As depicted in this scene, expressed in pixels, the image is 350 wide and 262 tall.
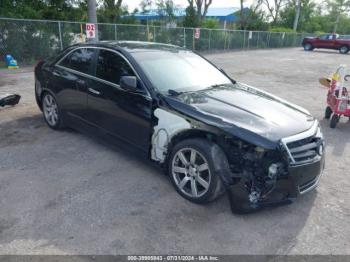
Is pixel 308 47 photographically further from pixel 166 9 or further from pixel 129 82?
pixel 129 82

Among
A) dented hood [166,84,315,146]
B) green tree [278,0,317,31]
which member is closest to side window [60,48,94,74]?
dented hood [166,84,315,146]

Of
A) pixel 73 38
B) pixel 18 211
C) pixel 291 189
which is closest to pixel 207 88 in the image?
pixel 291 189

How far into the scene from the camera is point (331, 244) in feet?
9.59

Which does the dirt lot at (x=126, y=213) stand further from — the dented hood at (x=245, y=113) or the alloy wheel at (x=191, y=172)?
the dented hood at (x=245, y=113)

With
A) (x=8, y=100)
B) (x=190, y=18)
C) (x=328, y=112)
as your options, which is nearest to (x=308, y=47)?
(x=190, y=18)

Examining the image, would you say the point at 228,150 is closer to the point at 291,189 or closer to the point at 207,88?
the point at 291,189

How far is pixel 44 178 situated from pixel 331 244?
324cm

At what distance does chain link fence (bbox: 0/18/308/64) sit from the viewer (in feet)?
43.9

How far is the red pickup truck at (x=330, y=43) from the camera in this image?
29320 millimetres

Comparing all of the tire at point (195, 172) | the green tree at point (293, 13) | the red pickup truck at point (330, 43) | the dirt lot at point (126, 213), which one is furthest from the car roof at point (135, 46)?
the green tree at point (293, 13)

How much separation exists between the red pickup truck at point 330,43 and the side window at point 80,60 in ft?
99.2

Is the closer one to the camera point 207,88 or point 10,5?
point 207,88

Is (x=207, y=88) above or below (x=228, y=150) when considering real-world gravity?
above

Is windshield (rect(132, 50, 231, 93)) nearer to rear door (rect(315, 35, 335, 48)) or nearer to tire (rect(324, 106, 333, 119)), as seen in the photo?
tire (rect(324, 106, 333, 119))
